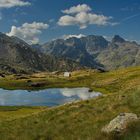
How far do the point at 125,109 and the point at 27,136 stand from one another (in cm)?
796

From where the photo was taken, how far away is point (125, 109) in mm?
27672

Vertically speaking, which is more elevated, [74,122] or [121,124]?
[121,124]

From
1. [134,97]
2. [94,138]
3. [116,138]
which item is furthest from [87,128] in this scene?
[134,97]

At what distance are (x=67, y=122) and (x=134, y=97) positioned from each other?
20.4ft

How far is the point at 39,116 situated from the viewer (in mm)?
30453

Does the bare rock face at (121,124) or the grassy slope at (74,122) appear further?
the grassy slope at (74,122)

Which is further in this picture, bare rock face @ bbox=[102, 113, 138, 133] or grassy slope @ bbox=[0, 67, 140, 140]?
grassy slope @ bbox=[0, 67, 140, 140]

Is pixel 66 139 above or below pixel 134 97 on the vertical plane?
below

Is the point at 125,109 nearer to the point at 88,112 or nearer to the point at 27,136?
the point at 88,112

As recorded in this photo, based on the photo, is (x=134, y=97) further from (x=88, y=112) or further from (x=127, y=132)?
(x=127, y=132)

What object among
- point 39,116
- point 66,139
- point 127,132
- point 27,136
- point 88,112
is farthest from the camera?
point 39,116

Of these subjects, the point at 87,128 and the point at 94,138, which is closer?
the point at 94,138

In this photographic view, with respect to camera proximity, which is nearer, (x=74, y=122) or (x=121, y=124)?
(x=121, y=124)

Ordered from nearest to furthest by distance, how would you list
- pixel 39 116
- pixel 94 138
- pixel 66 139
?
pixel 94 138 < pixel 66 139 < pixel 39 116
